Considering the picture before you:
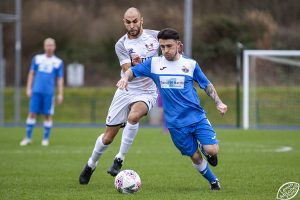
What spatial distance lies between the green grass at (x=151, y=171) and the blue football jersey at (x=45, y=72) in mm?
1264

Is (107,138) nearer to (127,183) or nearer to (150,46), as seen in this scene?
(127,183)

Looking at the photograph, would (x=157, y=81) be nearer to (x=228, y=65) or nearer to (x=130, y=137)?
(x=130, y=137)

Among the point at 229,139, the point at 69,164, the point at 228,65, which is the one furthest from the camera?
the point at 228,65

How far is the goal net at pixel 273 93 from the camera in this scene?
25750mm

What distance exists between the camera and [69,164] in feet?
39.3

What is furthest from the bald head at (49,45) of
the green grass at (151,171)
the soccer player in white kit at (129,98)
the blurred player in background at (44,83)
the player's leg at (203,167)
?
the player's leg at (203,167)

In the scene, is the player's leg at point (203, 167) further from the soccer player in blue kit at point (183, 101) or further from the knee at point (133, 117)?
the knee at point (133, 117)

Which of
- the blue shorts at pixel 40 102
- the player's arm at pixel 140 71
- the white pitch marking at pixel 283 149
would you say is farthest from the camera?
the blue shorts at pixel 40 102

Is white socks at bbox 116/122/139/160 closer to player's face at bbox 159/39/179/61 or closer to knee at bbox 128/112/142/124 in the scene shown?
knee at bbox 128/112/142/124

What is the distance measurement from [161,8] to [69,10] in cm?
558

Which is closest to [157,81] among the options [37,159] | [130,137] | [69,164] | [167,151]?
[130,137]

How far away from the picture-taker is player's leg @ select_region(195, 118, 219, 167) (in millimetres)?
8391

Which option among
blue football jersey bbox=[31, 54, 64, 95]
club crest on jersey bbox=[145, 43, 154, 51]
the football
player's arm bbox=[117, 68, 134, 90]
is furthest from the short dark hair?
blue football jersey bbox=[31, 54, 64, 95]

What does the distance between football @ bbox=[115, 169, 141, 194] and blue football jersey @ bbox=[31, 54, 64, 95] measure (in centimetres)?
788
